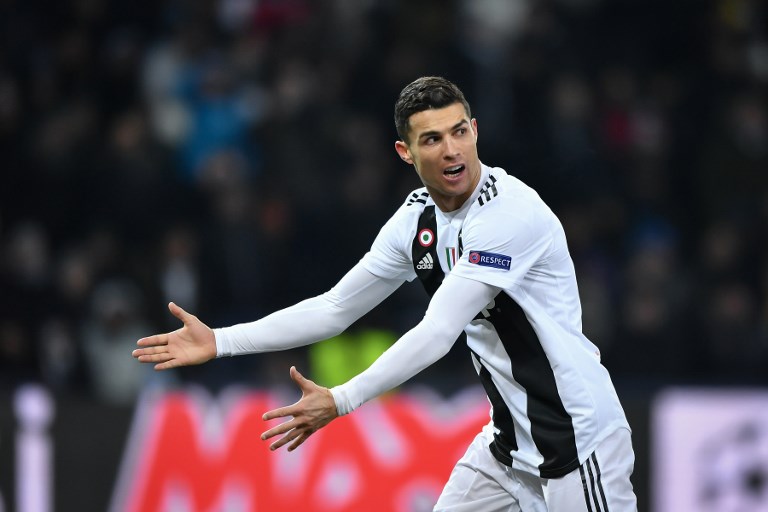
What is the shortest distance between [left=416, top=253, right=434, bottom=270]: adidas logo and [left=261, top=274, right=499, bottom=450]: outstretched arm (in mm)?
354

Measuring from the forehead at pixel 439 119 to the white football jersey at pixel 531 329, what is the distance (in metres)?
0.22

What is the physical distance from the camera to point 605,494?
424 cm

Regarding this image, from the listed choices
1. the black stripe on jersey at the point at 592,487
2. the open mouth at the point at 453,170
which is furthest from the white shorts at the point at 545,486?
the open mouth at the point at 453,170

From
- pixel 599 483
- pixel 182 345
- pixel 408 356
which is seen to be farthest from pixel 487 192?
pixel 182 345

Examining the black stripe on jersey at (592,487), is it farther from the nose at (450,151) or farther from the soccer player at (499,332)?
the nose at (450,151)

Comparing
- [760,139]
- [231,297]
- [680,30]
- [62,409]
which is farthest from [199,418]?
[680,30]

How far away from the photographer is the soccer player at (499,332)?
4.05 m

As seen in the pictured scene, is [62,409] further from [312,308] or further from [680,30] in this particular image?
[680,30]

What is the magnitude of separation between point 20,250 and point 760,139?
221 inches

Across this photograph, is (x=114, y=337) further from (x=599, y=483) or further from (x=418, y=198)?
(x=599, y=483)

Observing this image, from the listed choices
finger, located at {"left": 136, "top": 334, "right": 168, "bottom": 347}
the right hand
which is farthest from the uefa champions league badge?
finger, located at {"left": 136, "top": 334, "right": 168, "bottom": 347}

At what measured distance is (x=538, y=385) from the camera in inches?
167

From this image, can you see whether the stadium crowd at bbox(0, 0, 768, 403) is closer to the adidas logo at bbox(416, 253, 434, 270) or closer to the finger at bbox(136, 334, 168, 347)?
the adidas logo at bbox(416, 253, 434, 270)

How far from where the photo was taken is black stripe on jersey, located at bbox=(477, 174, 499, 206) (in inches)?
166
